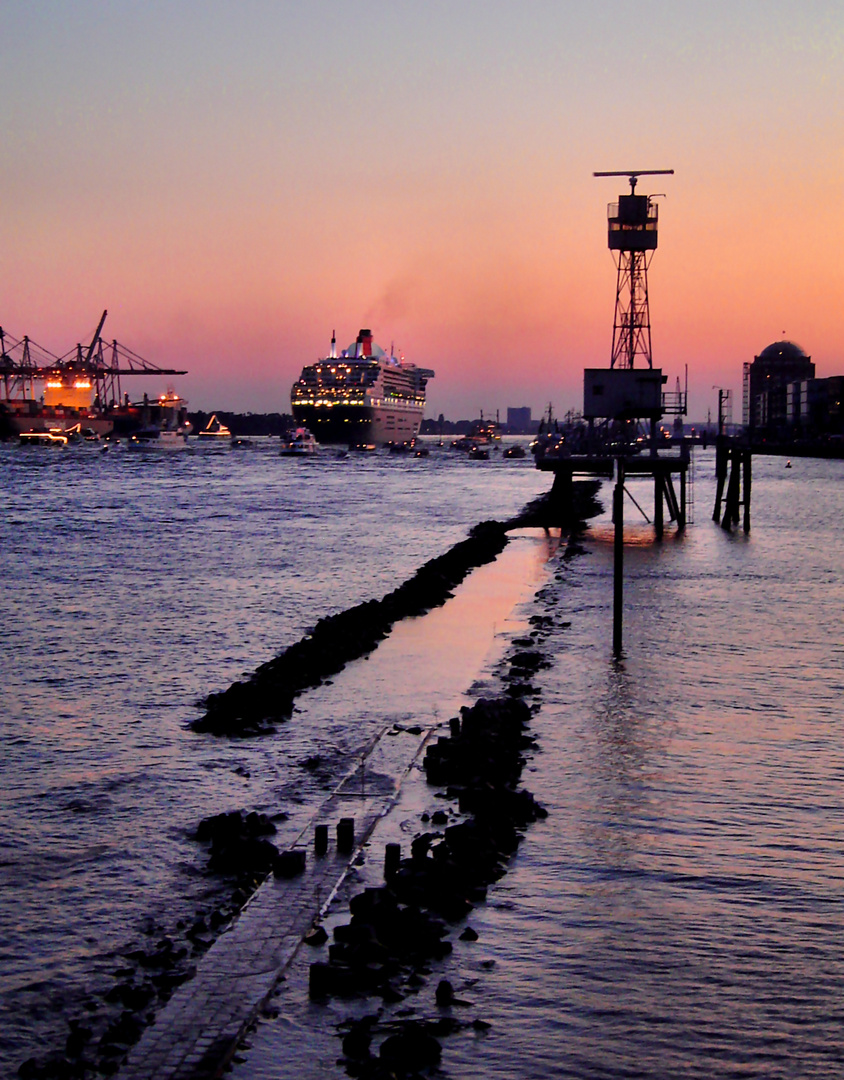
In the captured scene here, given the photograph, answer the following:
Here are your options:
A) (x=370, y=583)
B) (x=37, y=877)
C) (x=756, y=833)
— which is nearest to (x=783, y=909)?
(x=756, y=833)

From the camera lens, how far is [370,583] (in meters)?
25.9

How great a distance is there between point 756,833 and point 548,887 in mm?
2038

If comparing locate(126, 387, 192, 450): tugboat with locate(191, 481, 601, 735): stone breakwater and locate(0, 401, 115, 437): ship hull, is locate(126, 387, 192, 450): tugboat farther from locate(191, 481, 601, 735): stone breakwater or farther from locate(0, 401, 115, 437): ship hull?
locate(191, 481, 601, 735): stone breakwater

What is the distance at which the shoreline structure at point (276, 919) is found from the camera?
18.4 ft

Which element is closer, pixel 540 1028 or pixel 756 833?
pixel 540 1028

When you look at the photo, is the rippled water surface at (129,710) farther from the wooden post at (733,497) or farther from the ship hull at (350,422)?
the ship hull at (350,422)

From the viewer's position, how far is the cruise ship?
14425 centimetres

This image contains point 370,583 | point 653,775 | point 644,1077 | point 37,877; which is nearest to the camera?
point 644,1077

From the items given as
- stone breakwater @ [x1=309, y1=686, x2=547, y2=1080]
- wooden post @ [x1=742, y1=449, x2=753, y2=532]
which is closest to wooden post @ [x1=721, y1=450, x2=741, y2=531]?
wooden post @ [x1=742, y1=449, x2=753, y2=532]

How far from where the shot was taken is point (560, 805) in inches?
367

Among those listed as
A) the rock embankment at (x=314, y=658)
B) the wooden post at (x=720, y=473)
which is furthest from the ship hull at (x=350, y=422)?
the rock embankment at (x=314, y=658)

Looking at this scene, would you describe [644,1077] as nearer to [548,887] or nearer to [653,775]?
[548,887]

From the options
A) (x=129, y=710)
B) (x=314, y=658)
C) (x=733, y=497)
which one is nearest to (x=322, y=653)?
(x=314, y=658)

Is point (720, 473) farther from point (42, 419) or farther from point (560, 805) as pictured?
point (42, 419)
